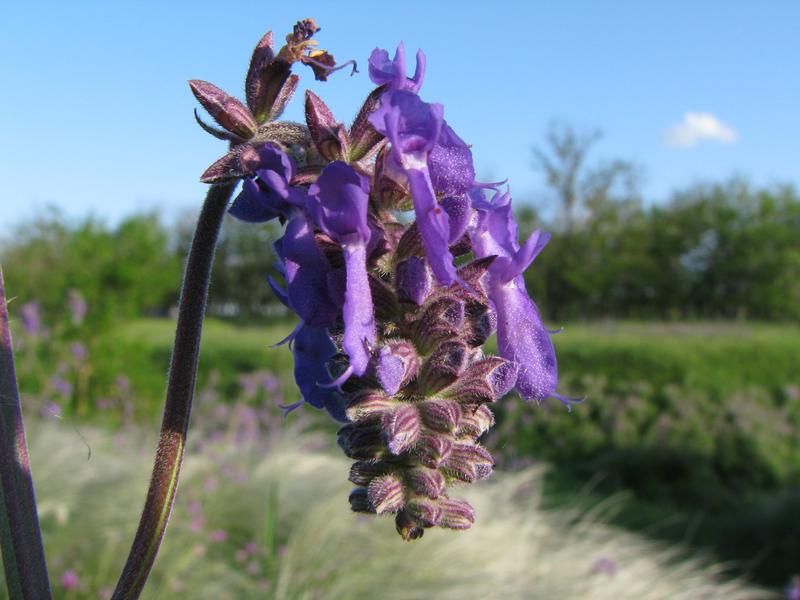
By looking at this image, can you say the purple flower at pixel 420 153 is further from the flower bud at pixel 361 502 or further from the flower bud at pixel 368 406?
the flower bud at pixel 361 502

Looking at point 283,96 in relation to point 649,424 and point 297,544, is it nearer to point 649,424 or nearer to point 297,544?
point 297,544

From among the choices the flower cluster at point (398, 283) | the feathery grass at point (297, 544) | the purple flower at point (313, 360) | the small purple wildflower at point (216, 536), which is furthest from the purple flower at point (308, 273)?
the small purple wildflower at point (216, 536)

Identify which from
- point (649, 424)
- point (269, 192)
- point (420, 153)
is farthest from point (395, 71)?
point (649, 424)

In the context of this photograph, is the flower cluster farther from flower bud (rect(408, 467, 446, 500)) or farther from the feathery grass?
the feathery grass

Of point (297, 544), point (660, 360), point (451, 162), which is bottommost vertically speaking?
point (297, 544)

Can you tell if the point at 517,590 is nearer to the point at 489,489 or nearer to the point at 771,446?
Result: the point at 489,489

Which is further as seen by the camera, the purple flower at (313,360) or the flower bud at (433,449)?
the purple flower at (313,360)
